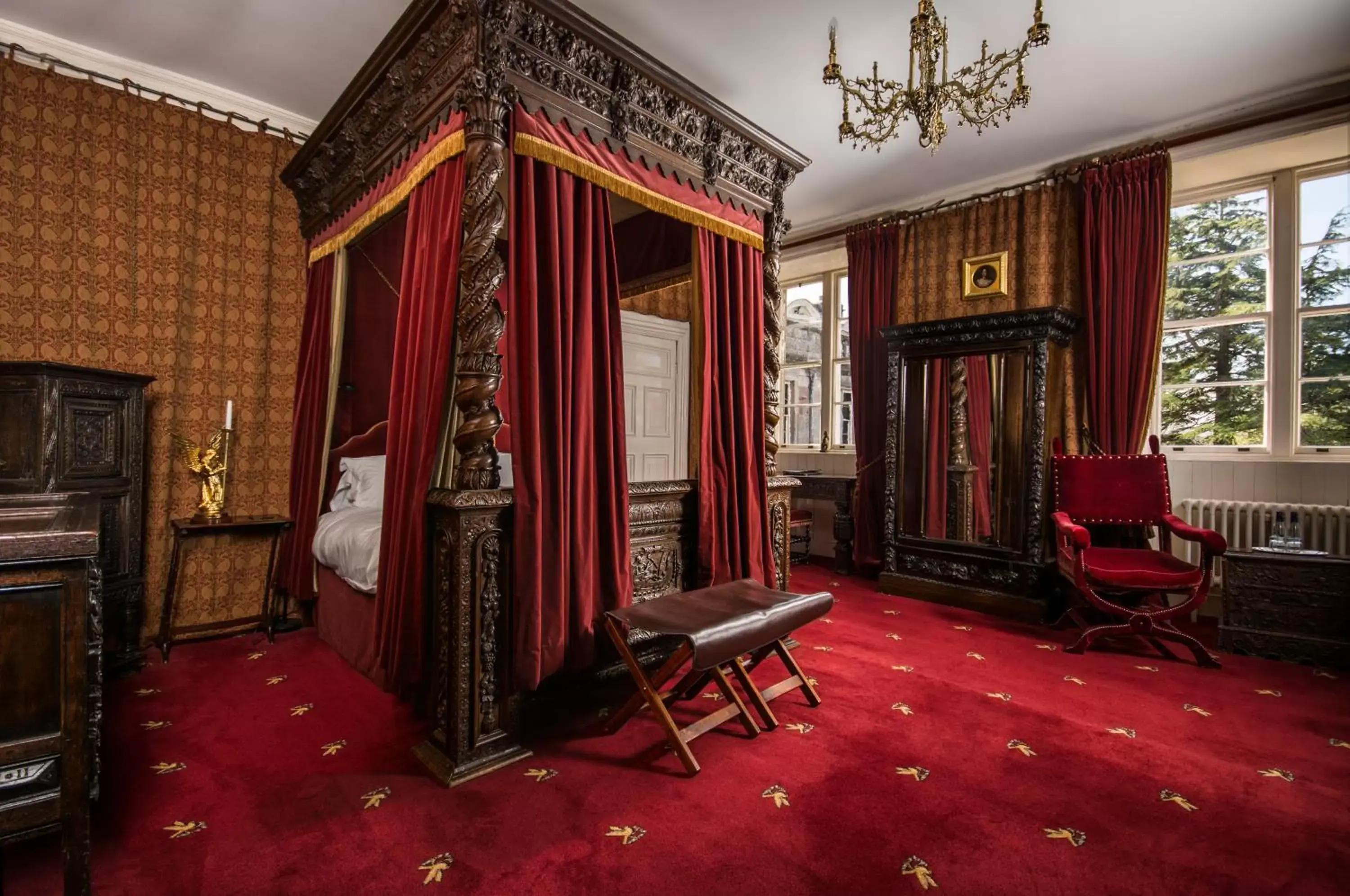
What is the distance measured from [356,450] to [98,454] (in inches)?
52.3

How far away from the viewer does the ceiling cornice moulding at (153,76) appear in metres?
3.28

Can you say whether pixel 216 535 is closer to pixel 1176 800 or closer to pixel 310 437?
pixel 310 437

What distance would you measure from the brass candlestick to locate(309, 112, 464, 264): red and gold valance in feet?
4.22

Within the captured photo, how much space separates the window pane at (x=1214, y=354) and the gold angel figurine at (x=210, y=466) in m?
6.62

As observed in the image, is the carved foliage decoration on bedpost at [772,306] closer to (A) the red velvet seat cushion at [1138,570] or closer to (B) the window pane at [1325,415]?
(A) the red velvet seat cushion at [1138,570]

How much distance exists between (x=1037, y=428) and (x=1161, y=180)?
1899mm

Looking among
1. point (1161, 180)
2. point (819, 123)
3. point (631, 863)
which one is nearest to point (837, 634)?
point (631, 863)

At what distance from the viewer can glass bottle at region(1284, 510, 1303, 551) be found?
3543mm

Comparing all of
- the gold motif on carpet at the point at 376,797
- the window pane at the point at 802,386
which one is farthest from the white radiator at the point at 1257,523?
the gold motif on carpet at the point at 376,797

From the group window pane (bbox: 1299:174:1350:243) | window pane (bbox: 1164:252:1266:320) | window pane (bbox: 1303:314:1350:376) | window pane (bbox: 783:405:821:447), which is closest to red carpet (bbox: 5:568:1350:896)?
window pane (bbox: 1303:314:1350:376)

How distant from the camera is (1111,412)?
14.5ft

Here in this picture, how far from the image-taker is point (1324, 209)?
413 cm

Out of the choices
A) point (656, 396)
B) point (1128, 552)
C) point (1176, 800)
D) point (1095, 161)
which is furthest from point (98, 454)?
point (1095, 161)

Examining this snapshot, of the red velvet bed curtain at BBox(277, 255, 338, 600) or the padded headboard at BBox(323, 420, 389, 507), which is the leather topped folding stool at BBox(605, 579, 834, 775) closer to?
the red velvet bed curtain at BBox(277, 255, 338, 600)
